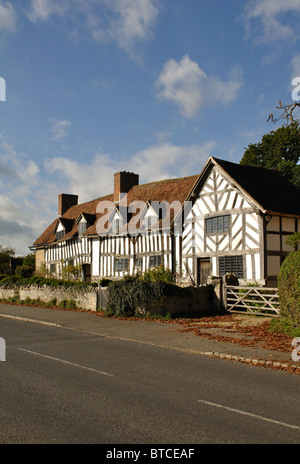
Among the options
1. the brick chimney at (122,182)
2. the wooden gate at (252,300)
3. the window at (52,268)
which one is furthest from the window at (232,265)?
the window at (52,268)

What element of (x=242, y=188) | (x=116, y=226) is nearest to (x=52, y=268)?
(x=116, y=226)

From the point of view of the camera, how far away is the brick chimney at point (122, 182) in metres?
34.1

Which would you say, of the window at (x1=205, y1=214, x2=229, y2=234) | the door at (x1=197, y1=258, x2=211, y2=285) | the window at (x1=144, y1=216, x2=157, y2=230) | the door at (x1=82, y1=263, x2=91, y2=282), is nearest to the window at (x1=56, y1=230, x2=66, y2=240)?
the door at (x1=82, y1=263, x2=91, y2=282)

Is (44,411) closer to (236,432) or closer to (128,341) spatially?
(236,432)

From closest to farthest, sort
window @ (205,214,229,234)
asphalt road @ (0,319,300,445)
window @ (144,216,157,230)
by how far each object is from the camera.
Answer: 1. asphalt road @ (0,319,300,445)
2. window @ (205,214,229,234)
3. window @ (144,216,157,230)

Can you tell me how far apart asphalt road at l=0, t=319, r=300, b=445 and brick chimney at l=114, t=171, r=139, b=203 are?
24294 mm

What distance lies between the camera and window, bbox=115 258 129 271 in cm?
2982

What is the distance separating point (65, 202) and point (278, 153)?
73.3 ft

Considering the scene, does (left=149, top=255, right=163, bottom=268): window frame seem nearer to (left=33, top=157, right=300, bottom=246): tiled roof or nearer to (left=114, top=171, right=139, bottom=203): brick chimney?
(left=33, top=157, right=300, bottom=246): tiled roof

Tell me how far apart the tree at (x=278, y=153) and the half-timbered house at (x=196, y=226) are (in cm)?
1196

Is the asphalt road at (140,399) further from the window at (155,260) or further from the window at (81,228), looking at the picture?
the window at (81,228)

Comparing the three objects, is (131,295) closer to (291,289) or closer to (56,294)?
(291,289)

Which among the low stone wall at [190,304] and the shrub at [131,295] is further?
the low stone wall at [190,304]

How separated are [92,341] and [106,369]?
400cm
